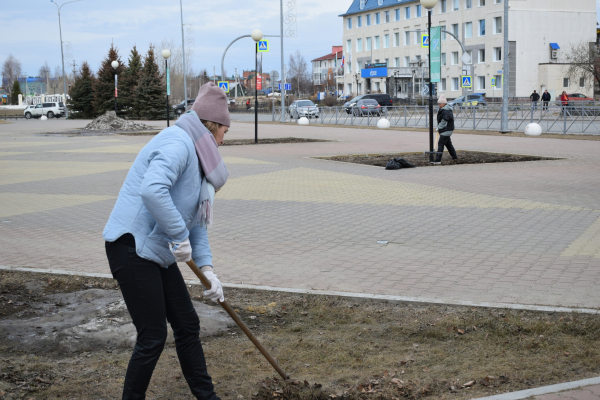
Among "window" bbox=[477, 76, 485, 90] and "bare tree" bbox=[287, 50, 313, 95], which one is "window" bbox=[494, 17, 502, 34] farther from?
"bare tree" bbox=[287, 50, 313, 95]

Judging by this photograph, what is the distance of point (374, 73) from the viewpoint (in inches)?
2857

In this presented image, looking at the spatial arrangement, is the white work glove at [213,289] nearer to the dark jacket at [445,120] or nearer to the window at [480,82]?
the dark jacket at [445,120]

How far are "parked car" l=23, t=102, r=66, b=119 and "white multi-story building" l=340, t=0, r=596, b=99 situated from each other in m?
33.3

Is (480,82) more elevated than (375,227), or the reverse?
(480,82)

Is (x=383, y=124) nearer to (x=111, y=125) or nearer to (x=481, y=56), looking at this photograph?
(x=111, y=125)

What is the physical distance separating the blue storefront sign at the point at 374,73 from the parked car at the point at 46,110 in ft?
108

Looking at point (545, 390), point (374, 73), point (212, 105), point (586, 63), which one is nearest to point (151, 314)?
point (212, 105)

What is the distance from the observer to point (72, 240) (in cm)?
763

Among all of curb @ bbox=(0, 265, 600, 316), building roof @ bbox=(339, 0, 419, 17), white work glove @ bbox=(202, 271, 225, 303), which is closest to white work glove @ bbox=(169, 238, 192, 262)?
white work glove @ bbox=(202, 271, 225, 303)

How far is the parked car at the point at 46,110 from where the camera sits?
2352 inches

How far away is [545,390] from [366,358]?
1.10m

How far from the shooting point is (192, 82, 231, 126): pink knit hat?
301 centimetres

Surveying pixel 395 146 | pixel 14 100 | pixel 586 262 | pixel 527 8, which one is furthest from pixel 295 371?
pixel 14 100

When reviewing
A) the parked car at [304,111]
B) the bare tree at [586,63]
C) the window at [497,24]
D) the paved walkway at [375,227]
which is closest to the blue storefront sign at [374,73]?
the window at [497,24]
